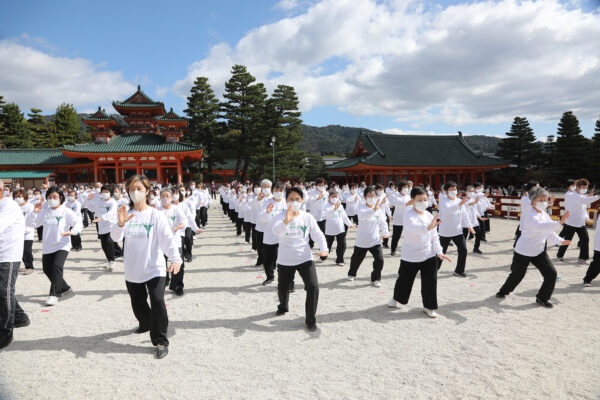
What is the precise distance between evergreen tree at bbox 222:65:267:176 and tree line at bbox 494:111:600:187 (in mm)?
29683

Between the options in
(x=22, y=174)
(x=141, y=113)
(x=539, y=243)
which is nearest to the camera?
(x=539, y=243)

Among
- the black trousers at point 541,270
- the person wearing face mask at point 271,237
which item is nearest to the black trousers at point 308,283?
the person wearing face mask at point 271,237

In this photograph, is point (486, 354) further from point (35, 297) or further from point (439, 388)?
point (35, 297)

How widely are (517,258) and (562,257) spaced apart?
4114mm

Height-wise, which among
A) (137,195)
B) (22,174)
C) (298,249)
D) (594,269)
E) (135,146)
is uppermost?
(135,146)

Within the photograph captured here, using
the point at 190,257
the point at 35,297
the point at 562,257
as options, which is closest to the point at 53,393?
the point at 35,297

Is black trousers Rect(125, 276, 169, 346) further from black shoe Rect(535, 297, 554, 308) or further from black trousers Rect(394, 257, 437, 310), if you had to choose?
black shoe Rect(535, 297, 554, 308)

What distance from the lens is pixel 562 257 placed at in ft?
26.5

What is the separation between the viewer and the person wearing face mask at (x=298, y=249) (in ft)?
14.3

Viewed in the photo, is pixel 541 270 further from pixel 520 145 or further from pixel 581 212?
pixel 520 145

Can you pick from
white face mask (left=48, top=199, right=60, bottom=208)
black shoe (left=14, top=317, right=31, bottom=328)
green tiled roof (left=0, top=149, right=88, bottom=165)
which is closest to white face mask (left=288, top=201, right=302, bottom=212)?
black shoe (left=14, top=317, right=31, bottom=328)

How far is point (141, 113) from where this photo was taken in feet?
115

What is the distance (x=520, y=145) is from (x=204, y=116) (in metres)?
39.1

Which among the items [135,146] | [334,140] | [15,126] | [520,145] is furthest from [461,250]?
[334,140]
